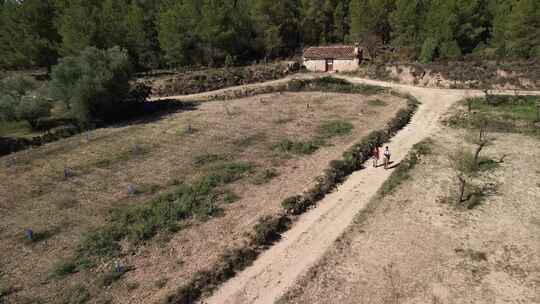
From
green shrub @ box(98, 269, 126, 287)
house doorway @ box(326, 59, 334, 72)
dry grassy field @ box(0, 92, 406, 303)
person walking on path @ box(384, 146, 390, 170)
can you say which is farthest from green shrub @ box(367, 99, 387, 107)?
green shrub @ box(98, 269, 126, 287)

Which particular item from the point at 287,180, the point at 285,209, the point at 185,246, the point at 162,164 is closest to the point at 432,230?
the point at 285,209

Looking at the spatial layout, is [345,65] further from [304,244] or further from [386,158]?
[304,244]

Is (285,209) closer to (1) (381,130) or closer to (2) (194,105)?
(1) (381,130)

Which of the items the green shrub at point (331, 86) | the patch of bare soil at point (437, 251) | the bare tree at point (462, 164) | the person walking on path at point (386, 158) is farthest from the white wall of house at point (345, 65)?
the patch of bare soil at point (437, 251)

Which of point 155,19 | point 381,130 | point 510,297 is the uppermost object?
point 155,19

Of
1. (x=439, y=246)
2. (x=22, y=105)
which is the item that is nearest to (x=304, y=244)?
(x=439, y=246)

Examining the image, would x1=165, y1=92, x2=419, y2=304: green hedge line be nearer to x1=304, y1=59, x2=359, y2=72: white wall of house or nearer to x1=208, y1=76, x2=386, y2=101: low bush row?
x1=208, y1=76, x2=386, y2=101: low bush row
